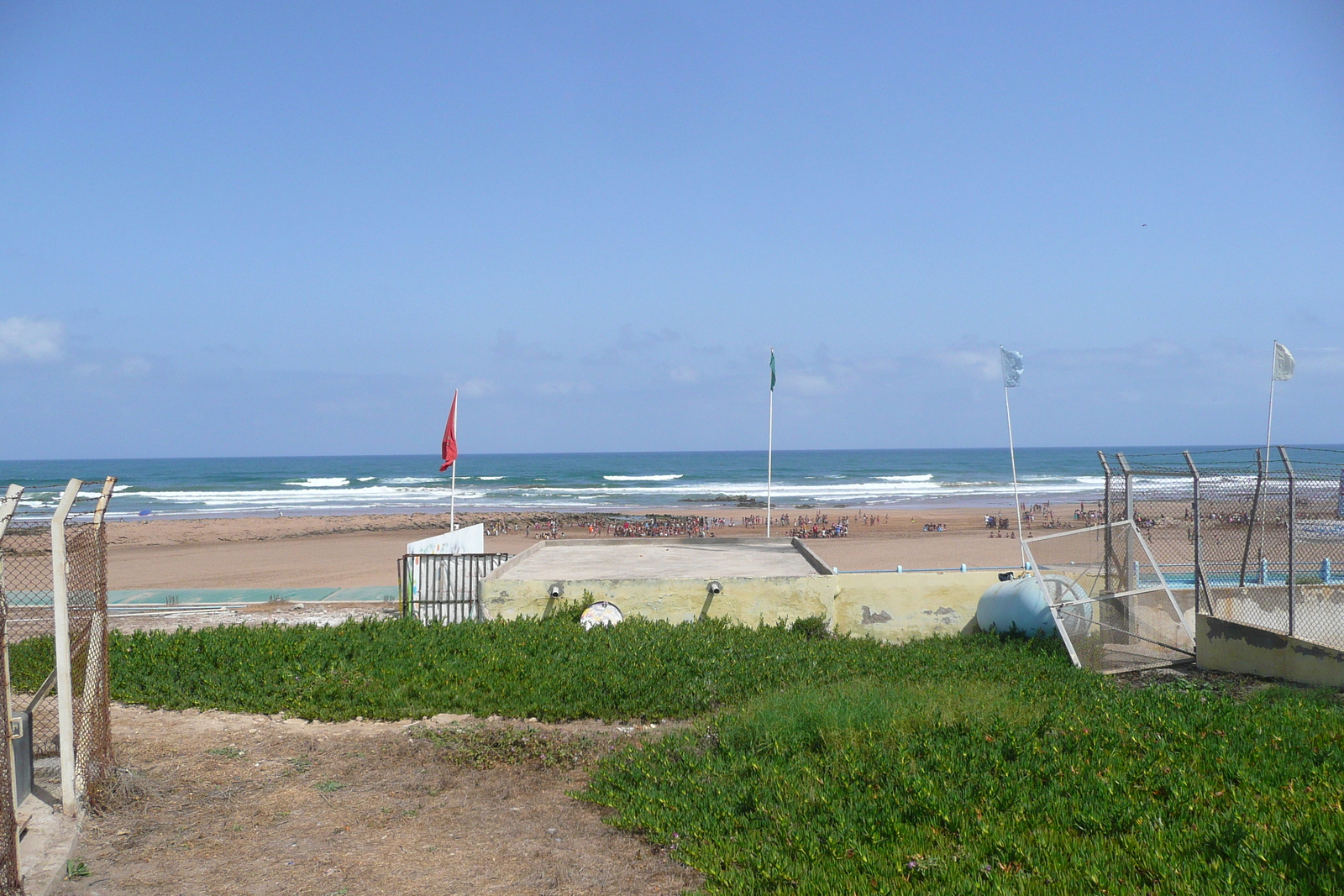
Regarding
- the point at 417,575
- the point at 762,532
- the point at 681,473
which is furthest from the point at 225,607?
the point at 681,473

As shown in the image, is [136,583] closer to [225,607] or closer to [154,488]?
[225,607]

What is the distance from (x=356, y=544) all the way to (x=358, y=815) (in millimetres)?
30633

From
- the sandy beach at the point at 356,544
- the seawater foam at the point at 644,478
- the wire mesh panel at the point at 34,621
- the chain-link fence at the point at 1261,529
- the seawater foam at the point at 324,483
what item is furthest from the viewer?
the seawater foam at the point at 644,478

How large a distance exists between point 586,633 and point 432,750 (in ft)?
12.9

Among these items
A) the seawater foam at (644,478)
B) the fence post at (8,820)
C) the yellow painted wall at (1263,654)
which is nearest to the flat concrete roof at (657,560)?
the yellow painted wall at (1263,654)

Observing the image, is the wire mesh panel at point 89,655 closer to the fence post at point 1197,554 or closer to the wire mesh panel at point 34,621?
the wire mesh panel at point 34,621

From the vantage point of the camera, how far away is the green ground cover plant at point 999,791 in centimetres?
482

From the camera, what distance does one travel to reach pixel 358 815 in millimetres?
6730

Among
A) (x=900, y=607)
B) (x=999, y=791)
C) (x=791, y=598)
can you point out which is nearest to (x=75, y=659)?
(x=999, y=791)

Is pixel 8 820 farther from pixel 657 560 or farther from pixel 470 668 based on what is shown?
pixel 657 560

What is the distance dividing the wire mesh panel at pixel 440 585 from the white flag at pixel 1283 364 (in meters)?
12.7

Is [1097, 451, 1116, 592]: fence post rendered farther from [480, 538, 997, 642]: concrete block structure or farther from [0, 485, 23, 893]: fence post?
[0, 485, 23, 893]: fence post

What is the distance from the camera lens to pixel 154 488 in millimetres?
78562

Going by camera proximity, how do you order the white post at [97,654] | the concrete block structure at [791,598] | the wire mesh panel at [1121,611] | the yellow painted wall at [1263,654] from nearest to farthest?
1. the white post at [97,654]
2. the yellow painted wall at [1263,654]
3. the wire mesh panel at [1121,611]
4. the concrete block structure at [791,598]
